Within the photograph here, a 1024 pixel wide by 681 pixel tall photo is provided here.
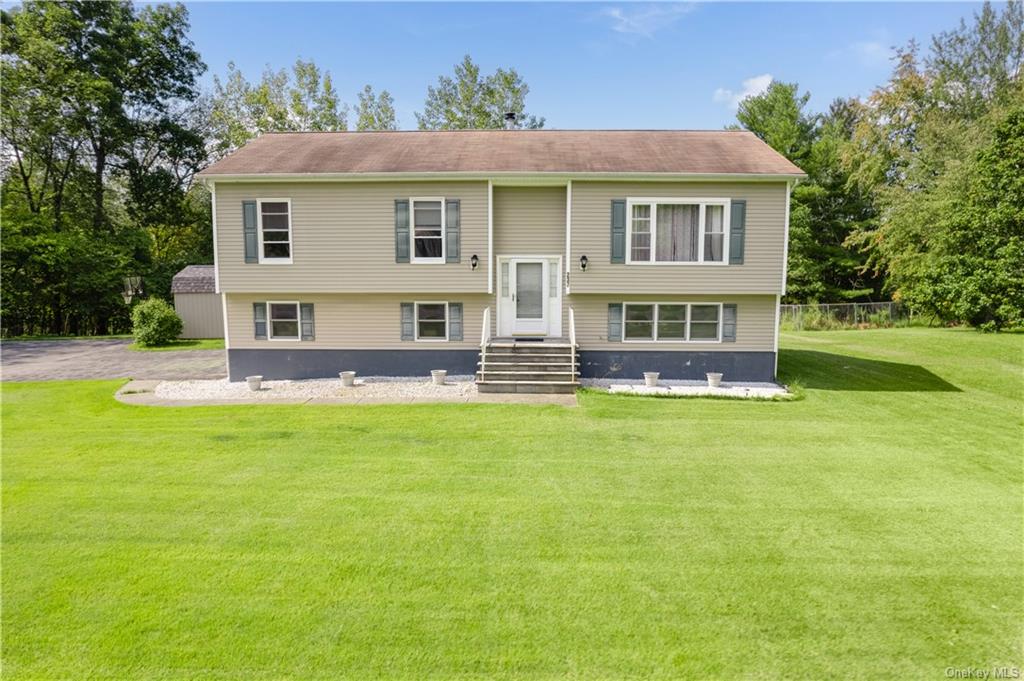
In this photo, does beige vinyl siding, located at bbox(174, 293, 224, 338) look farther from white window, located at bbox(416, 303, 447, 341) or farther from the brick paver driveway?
white window, located at bbox(416, 303, 447, 341)

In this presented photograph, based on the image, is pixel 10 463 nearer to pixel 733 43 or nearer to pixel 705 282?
pixel 705 282

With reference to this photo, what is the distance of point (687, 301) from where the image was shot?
13.8m

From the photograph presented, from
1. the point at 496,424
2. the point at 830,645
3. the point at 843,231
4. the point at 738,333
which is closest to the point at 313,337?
the point at 496,424

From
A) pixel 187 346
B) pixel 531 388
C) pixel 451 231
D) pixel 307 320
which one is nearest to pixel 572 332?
pixel 531 388

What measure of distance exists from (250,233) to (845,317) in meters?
29.2

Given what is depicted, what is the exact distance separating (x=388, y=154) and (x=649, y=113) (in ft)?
51.0

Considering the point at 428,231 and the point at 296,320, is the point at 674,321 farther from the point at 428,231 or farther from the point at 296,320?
the point at 296,320

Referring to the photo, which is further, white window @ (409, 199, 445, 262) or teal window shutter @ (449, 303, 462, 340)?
teal window shutter @ (449, 303, 462, 340)

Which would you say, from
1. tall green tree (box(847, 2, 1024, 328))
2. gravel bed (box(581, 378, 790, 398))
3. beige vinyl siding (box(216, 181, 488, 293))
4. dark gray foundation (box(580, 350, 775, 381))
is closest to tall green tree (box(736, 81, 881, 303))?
tall green tree (box(847, 2, 1024, 328))

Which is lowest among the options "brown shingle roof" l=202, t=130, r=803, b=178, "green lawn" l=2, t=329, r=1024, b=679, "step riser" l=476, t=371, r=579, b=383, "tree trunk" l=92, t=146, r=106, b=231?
"green lawn" l=2, t=329, r=1024, b=679

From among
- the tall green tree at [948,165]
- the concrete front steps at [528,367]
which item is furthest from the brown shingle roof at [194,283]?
the tall green tree at [948,165]

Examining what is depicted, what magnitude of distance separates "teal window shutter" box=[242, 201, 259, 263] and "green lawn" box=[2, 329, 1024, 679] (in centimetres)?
522

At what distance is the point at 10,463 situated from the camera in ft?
25.5

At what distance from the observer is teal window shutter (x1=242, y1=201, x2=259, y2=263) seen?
1369 centimetres
